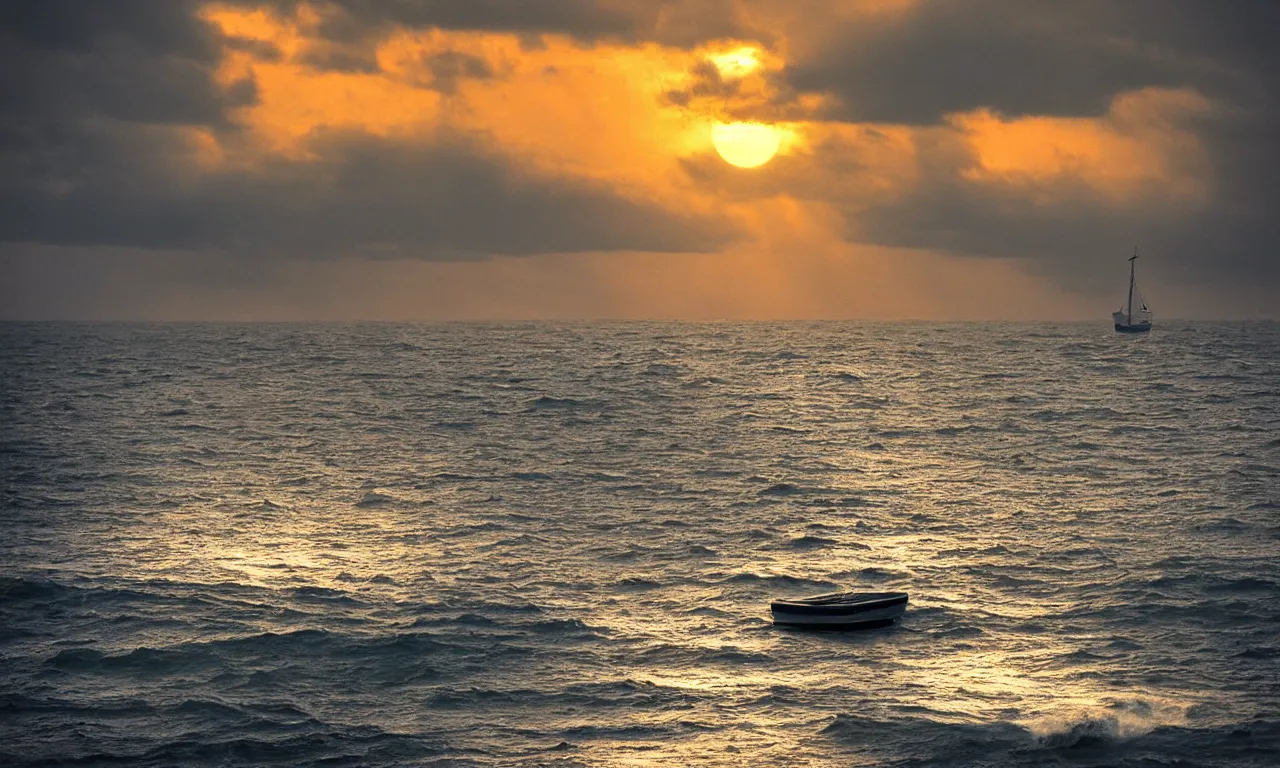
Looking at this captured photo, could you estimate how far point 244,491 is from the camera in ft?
264

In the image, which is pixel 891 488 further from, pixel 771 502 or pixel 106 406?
pixel 106 406

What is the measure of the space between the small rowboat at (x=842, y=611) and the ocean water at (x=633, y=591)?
21.5 inches

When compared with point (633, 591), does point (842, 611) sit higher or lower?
higher

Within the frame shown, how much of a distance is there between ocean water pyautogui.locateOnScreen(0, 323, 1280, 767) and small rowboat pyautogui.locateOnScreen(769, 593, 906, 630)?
547 millimetres

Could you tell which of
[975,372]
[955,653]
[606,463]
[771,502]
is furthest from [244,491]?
[975,372]

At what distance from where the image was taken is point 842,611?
159 ft

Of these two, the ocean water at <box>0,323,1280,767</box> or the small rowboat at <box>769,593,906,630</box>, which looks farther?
the small rowboat at <box>769,593,906,630</box>

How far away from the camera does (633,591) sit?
56031mm

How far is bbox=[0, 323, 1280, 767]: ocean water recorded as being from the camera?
38.8 m

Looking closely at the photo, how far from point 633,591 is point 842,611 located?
37.4ft

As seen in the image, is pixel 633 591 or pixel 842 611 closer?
pixel 842 611

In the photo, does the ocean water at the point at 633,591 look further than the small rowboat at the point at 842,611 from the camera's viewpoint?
No

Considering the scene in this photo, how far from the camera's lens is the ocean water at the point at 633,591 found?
1529 inches

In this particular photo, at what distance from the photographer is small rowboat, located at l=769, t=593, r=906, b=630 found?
48719mm
